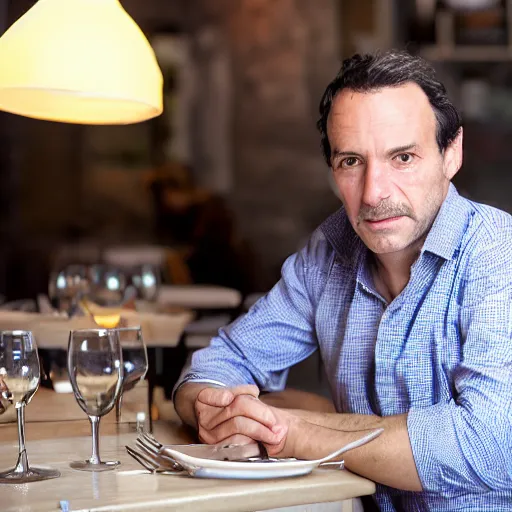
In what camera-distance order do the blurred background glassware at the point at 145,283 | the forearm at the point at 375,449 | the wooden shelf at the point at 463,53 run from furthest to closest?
the wooden shelf at the point at 463,53, the blurred background glassware at the point at 145,283, the forearm at the point at 375,449

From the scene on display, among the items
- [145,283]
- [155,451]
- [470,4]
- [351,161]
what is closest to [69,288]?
[145,283]

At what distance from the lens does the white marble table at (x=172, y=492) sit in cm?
110

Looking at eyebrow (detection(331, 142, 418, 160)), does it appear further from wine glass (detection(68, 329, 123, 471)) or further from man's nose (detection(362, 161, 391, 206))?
wine glass (detection(68, 329, 123, 471))

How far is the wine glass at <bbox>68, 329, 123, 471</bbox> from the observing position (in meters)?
1.31

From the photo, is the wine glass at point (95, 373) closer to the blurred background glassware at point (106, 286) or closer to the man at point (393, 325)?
the man at point (393, 325)

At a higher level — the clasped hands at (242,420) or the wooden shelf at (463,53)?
the wooden shelf at (463,53)

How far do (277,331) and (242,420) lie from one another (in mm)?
524

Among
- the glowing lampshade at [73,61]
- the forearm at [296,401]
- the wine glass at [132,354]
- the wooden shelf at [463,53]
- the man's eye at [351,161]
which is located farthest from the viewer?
the wooden shelf at [463,53]

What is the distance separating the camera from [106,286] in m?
2.95

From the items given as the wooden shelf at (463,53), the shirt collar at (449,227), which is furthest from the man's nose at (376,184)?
the wooden shelf at (463,53)

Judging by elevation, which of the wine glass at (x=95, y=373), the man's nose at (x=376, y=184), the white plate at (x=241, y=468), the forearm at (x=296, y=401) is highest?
the man's nose at (x=376, y=184)

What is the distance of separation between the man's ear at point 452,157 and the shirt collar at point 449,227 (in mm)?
99

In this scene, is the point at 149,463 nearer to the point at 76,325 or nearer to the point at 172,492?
the point at 172,492

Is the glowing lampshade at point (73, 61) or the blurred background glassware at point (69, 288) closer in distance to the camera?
the glowing lampshade at point (73, 61)
